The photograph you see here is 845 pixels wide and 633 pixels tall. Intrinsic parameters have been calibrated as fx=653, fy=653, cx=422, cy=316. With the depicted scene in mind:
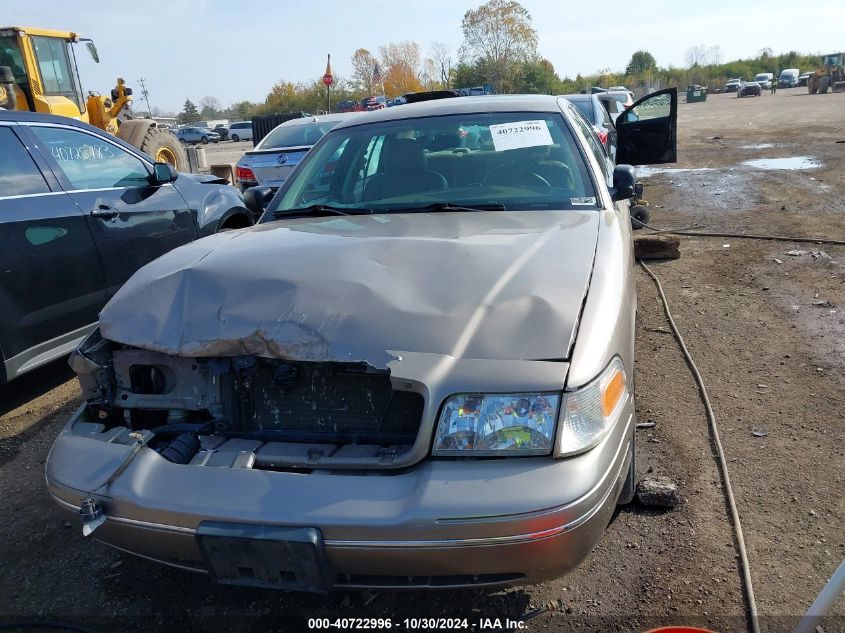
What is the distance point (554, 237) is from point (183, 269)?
1471 millimetres

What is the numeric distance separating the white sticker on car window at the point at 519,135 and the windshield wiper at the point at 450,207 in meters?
0.41

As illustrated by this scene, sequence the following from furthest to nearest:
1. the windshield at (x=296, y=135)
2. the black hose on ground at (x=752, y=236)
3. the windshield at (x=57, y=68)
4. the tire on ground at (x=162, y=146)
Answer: the tire on ground at (x=162, y=146)
the windshield at (x=57, y=68)
the windshield at (x=296, y=135)
the black hose on ground at (x=752, y=236)

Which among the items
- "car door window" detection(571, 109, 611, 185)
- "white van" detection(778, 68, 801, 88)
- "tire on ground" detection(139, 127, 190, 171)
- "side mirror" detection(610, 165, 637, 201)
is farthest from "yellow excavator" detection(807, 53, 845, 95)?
"side mirror" detection(610, 165, 637, 201)

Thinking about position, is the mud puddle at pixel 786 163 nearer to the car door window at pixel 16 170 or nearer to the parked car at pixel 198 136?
the car door window at pixel 16 170

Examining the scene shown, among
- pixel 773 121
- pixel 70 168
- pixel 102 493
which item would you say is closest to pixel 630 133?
pixel 70 168

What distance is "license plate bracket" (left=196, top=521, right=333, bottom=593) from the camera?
1768 millimetres

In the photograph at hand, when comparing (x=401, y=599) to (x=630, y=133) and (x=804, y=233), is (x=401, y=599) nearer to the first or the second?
(x=630, y=133)

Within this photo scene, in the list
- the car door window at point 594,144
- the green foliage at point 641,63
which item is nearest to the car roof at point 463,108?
the car door window at point 594,144

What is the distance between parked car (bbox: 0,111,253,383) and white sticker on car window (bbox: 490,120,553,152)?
8.72ft

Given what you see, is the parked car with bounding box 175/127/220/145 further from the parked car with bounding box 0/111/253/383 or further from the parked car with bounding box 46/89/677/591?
the parked car with bounding box 46/89/677/591

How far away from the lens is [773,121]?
964 inches

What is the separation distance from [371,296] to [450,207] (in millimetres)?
1167

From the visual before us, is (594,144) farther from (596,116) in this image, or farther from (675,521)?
(596,116)

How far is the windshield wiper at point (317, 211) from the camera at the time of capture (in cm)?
332
